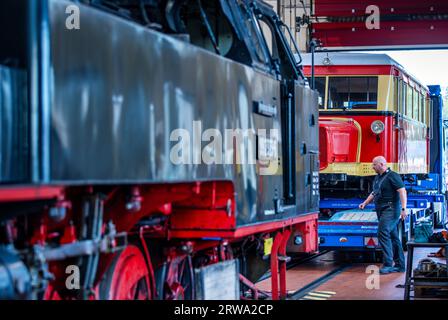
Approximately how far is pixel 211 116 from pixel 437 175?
1721 centimetres

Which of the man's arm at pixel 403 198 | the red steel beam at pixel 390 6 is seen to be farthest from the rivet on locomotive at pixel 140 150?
the red steel beam at pixel 390 6

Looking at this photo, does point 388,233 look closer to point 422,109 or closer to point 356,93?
point 356,93

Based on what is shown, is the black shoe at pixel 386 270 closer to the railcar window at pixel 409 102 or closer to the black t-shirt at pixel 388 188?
the black t-shirt at pixel 388 188

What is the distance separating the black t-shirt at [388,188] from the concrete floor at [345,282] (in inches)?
45.4

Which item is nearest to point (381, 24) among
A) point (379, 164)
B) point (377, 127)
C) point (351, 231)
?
point (377, 127)

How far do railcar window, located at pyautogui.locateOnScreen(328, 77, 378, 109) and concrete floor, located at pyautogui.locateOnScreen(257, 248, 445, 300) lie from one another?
295cm

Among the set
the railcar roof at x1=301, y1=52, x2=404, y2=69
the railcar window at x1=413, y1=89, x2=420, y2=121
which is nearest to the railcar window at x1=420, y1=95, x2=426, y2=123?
the railcar window at x1=413, y1=89, x2=420, y2=121

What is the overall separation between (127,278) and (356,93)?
1118 centimetres

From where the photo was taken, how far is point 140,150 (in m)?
5.13

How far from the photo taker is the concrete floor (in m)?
11.4

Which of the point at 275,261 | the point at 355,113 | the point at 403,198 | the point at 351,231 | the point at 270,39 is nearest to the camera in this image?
the point at 275,261

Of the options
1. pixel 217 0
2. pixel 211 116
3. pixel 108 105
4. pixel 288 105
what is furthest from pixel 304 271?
pixel 108 105

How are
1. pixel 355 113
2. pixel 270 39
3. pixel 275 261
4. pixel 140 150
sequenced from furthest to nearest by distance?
1. pixel 355 113
2. pixel 270 39
3. pixel 275 261
4. pixel 140 150

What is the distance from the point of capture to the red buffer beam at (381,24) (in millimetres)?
22094
